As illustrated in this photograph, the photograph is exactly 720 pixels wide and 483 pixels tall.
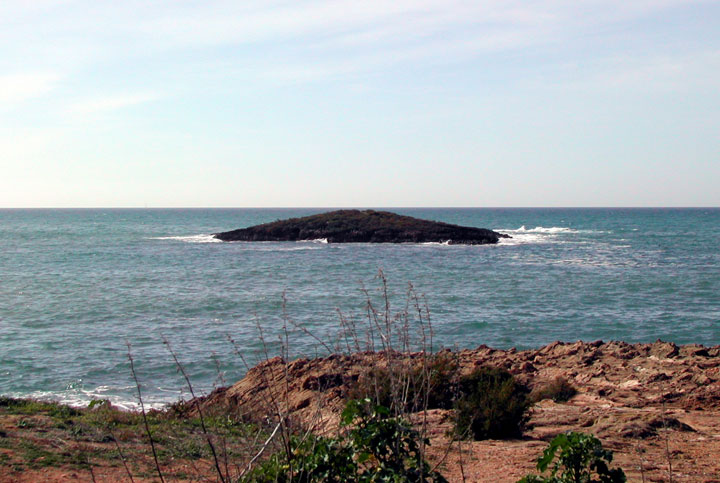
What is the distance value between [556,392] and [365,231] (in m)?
50.8

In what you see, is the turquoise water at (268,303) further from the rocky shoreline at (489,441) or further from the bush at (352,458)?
the rocky shoreline at (489,441)

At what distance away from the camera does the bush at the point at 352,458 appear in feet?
14.8

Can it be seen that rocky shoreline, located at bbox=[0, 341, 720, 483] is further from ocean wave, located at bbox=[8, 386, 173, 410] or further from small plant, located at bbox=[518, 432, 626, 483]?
ocean wave, located at bbox=[8, 386, 173, 410]

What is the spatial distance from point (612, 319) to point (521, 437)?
48.7ft

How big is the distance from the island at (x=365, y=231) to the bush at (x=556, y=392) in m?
46.7

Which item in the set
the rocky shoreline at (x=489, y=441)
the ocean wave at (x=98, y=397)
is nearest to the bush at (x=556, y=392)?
the rocky shoreline at (x=489, y=441)

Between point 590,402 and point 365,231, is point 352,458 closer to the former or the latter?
point 590,402

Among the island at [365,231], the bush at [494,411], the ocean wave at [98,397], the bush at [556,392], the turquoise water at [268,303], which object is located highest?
the island at [365,231]

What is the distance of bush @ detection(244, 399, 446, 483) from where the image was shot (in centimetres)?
452

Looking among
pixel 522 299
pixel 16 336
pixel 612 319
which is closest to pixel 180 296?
pixel 16 336

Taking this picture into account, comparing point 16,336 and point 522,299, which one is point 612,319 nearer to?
point 522,299

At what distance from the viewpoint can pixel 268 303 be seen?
24.3 m

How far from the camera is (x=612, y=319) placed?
2212cm

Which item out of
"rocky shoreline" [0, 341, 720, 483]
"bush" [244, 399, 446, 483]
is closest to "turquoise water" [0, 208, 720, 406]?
"bush" [244, 399, 446, 483]
